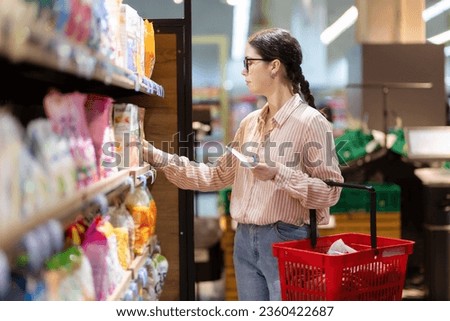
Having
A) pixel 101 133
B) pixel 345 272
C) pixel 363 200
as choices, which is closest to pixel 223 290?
pixel 363 200

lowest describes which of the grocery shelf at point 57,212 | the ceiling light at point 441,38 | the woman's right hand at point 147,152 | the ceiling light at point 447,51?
the grocery shelf at point 57,212

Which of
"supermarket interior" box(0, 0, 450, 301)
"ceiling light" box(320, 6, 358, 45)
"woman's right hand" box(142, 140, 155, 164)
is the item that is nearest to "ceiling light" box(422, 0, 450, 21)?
"supermarket interior" box(0, 0, 450, 301)

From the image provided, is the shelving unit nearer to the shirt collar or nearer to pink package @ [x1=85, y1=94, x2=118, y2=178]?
pink package @ [x1=85, y1=94, x2=118, y2=178]

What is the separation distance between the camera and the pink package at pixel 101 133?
2279 millimetres

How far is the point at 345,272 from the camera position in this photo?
238 centimetres

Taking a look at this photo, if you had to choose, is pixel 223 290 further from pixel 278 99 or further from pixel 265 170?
pixel 265 170

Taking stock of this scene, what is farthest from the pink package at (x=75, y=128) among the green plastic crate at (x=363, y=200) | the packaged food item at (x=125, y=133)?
the green plastic crate at (x=363, y=200)

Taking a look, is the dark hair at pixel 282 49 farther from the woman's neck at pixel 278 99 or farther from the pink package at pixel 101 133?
the pink package at pixel 101 133

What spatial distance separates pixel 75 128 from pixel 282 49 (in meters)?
1.17

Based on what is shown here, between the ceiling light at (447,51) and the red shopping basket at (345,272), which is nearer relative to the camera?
the red shopping basket at (345,272)

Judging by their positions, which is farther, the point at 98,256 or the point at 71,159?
the point at 98,256

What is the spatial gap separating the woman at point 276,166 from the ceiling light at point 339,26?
4661 millimetres

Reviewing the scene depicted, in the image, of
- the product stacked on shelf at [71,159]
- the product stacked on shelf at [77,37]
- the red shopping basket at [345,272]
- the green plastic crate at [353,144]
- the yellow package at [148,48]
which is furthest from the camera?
the green plastic crate at [353,144]

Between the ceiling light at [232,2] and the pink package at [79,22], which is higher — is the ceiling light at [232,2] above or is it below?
above
